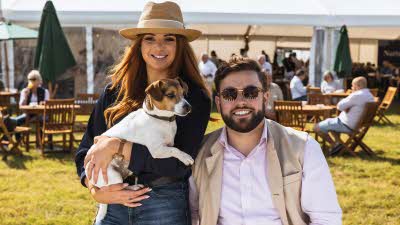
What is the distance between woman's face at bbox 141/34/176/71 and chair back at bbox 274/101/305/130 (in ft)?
20.3

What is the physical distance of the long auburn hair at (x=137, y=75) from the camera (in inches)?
101

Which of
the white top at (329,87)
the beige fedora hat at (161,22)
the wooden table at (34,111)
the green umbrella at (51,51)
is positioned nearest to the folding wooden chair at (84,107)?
the green umbrella at (51,51)

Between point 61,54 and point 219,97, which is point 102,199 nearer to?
point 219,97

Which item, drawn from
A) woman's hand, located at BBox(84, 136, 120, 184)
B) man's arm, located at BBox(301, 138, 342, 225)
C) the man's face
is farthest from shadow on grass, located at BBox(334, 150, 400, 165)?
woman's hand, located at BBox(84, 136, 120, 184)

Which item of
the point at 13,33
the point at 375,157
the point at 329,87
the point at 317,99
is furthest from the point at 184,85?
the point at 329,87

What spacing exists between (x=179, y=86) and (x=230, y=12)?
11413 mm

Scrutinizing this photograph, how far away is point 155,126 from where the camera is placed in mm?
2430

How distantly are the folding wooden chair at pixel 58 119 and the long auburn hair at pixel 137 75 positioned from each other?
5.86 m

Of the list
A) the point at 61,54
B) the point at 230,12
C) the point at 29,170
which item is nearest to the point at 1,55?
the point at 61,54

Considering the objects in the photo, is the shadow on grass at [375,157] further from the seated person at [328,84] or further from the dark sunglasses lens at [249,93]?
the dark sunglasses lens at [249,93]

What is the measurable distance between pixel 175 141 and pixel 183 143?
0.15ft

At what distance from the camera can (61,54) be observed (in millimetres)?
10305

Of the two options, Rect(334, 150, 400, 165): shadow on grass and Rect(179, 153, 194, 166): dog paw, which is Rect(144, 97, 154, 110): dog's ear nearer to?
Rect(179, 153, 194, 166): dog paw

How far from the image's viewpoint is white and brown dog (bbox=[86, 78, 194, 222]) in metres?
2.36
